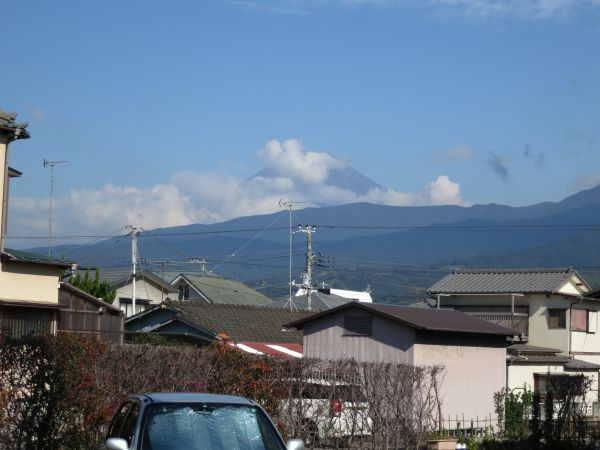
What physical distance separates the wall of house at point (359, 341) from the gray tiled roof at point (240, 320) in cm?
989

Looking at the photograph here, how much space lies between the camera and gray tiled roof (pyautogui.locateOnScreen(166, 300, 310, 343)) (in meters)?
42.8

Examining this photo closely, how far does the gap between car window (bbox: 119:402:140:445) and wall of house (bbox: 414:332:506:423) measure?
17.9 metres

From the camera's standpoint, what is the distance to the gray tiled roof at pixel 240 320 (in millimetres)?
42812

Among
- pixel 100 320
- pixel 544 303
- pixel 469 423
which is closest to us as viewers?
pixel 469 423

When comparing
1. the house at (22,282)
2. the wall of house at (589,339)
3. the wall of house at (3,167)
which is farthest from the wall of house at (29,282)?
the wall of house at (589,339)

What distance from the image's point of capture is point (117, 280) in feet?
236

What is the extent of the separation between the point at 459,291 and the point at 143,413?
43.5 meters

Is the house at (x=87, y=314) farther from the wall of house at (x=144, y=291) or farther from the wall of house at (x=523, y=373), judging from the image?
the wall of house at (x=144, y=291)

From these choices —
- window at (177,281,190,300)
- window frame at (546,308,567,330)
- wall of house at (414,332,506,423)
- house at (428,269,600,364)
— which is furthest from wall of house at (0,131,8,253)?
window at (177,281,190,300)

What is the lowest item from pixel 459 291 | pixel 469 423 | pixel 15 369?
pixel 469 423

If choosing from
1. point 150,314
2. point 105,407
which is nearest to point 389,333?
point 105,407

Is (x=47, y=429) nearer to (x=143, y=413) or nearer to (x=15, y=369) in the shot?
(x=15, y=369)

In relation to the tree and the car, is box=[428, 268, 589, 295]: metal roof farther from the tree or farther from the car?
the car

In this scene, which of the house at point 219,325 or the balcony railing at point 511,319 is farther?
the balcony railing at point 511,319
